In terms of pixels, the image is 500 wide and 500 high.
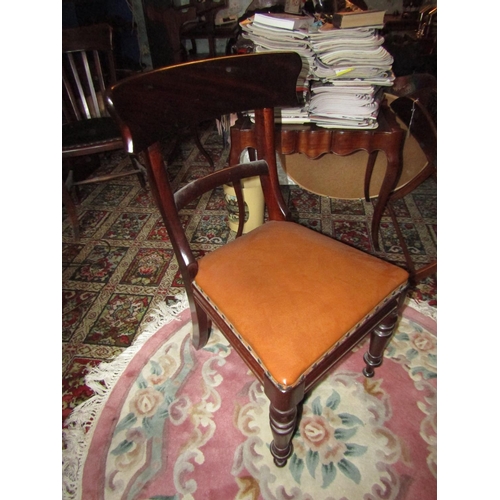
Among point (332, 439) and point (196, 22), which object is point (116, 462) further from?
point (196, 22)

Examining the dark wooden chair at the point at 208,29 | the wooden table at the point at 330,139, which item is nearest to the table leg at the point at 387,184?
the wooden table at the point at 330,139

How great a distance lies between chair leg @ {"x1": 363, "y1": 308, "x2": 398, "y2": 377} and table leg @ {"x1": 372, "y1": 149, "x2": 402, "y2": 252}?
81 cm

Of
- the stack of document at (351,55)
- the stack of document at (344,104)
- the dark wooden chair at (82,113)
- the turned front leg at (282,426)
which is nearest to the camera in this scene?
the turned front leg at (282,426)

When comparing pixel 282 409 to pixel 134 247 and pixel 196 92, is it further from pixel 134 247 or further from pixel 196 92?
pixel 134 247

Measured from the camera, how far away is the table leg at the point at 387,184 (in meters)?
1.56

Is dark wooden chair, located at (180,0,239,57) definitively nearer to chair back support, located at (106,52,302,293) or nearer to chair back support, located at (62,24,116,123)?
chair back support, located at (62,24,116,123)

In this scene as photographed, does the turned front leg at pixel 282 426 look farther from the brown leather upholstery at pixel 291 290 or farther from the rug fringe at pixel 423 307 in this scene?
the rug fringe at pixel 423 307

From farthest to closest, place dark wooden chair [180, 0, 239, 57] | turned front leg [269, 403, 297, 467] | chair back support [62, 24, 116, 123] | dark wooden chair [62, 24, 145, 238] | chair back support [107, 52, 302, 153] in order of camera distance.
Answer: dark wooden chair [180, 0, 239, 57], chair back support [62, 24, 116, 123], dark wooden chair [62, 24, 145, 238], turned front leg [269, 403, 297, 467], chair back support [107, 52, 302, 153]

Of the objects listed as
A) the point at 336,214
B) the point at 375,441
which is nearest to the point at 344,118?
the point at 336,214

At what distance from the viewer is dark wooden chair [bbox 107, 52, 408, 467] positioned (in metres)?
0.81

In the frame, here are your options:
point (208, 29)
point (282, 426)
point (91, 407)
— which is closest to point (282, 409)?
point (282, 426)

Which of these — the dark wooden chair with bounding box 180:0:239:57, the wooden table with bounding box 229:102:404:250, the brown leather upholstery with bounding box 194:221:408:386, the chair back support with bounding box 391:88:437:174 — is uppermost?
the dark wooden chair with bounding box 180:0:239:57

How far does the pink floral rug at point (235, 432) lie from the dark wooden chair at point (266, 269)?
0.45ft

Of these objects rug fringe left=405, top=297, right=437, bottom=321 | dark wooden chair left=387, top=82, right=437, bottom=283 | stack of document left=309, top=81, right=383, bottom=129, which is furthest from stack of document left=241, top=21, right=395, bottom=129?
rug fringe left=405, top=297, right=437, bottom=321
